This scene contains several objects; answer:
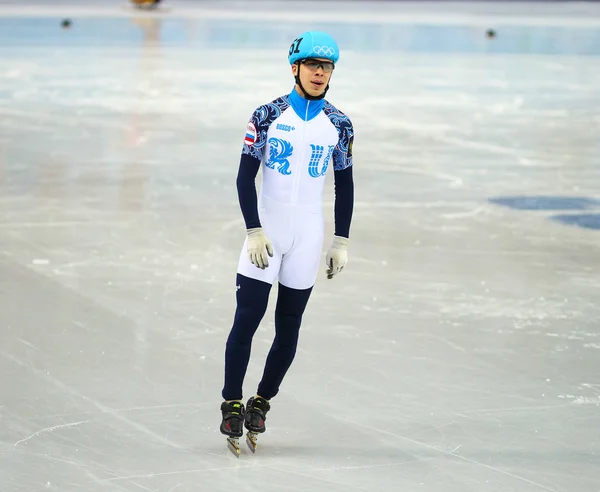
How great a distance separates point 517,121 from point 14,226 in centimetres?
713

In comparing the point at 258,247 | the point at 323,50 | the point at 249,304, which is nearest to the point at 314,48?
the point at 323,50

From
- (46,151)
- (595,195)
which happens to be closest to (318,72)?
(595,195)

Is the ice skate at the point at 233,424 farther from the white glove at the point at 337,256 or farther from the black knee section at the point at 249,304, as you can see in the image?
the white glove at the point at 337,256

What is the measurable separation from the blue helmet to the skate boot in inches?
48.0

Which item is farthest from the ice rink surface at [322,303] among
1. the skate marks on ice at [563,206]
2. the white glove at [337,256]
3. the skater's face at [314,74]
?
the skater's face at [314,74]

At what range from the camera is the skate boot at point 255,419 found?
13.5 feet

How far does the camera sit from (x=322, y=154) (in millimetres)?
4000

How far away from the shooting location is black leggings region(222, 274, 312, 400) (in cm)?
402

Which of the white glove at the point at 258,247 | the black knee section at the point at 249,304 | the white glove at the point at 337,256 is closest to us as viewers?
the white glove at the point at 258,247

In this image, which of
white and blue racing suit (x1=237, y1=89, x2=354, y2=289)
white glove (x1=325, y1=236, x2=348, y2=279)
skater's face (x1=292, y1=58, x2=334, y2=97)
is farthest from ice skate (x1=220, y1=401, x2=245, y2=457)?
skater's face (x1=292, y1=58, x2=334, y2=97)

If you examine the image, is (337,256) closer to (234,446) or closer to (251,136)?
(251,136)

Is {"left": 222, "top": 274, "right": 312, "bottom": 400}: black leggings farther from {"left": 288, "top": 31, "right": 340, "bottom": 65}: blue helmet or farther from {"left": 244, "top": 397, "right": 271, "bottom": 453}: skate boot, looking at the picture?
{"left": 288, "top": 31, "right": 340, "bottom": 65}: blue helmet

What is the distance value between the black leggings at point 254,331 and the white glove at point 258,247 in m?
0.13

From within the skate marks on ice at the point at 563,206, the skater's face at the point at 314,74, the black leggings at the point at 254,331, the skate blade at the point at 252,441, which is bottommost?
the skate blade at the point at 252,441
